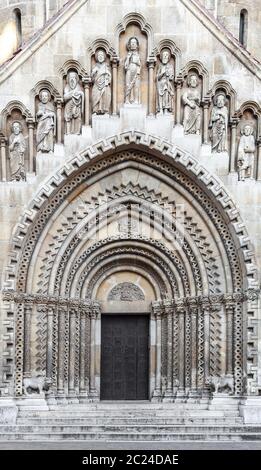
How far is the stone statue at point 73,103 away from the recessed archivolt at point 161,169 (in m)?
0.58

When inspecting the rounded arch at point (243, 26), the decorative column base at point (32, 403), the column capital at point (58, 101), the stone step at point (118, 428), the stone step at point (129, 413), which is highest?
the rounded arch at point (243, 26)

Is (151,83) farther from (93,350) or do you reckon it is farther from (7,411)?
(7,411)

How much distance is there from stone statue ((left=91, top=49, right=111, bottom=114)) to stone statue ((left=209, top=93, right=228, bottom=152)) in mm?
2124

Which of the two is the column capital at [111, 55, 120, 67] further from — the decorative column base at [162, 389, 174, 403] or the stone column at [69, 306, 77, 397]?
the decorative column base at [162, 389, 174, 403]

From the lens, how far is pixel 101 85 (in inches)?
947

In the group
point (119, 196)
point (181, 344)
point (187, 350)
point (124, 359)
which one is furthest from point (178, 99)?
point (124, 359)

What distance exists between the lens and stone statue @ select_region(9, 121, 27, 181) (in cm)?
2386

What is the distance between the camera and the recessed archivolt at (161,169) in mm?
23828

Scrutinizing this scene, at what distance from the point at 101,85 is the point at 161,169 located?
6.80 ft

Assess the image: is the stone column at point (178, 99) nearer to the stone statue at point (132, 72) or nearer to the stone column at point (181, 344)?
the stone statue at point (132, 72)

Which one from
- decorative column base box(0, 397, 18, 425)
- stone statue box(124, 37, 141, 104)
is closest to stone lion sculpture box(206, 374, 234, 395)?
decorative column base box(0, 397, 18, 425)

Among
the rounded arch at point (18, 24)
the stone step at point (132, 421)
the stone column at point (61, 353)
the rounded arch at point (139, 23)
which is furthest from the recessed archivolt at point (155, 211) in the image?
the rounded arch at point (18, 24)

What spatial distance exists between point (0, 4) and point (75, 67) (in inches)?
201

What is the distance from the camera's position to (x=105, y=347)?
25250mm
